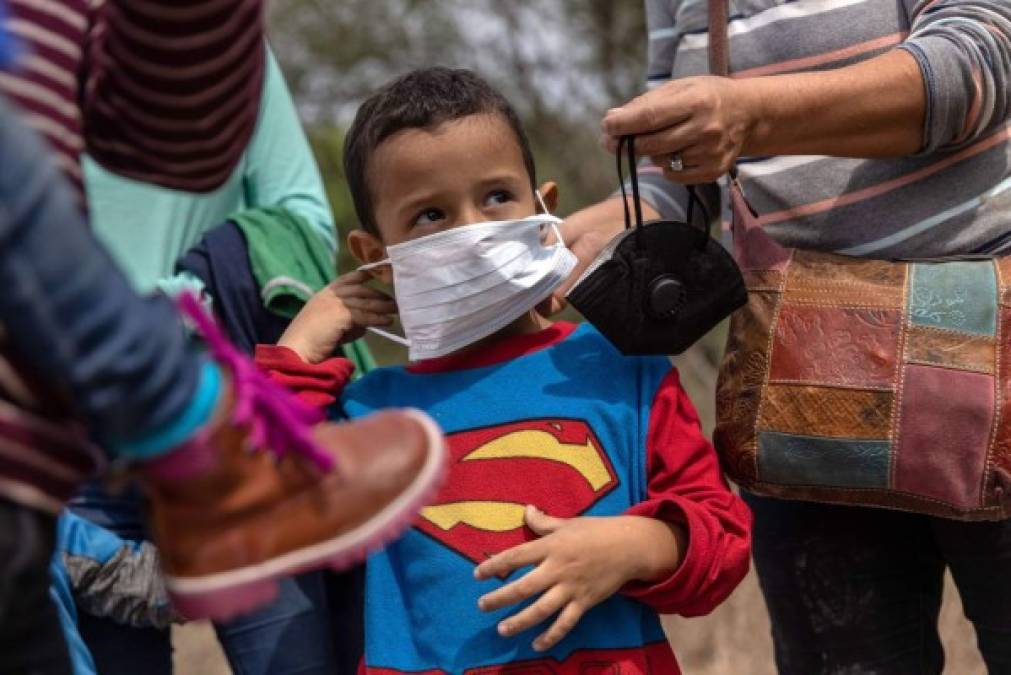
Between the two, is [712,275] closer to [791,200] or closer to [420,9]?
[791,200]

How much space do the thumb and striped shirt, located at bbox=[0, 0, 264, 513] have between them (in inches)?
29.8

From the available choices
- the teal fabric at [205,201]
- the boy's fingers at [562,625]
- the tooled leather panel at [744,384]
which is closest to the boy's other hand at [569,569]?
the boy's fingers at [562,625]

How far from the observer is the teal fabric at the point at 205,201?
9.82 ft

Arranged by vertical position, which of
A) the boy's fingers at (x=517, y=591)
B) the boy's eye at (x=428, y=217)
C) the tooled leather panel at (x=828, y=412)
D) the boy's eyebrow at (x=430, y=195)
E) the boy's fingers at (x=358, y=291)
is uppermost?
the boy's eyebrow at (x=430, y=195)

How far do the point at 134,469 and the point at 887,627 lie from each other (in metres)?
1.54

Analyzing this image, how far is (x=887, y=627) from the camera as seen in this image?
2500 millimetres

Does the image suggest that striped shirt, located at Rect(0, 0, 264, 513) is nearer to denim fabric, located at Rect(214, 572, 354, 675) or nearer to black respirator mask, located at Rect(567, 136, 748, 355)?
black respirator mask, located at Rect(567, 136, 748, 355)

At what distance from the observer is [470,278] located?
7.55 feet

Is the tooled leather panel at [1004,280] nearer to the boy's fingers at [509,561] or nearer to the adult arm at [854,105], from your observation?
the adult arm at [854,105]

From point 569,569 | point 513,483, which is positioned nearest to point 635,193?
point 513,483

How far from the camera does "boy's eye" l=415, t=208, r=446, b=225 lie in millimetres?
2377

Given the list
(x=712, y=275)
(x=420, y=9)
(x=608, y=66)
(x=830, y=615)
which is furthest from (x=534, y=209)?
(x=420, y=9)

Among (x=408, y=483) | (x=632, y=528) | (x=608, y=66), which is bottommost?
(x=608, y=66)

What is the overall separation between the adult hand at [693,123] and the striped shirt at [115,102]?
663 mm
